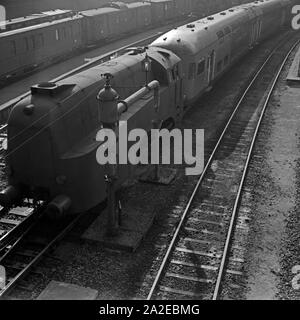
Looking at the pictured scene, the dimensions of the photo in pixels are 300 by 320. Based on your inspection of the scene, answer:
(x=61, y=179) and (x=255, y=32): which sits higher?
(x=255, y=32)

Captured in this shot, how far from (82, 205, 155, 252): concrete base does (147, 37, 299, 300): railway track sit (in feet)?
2.83

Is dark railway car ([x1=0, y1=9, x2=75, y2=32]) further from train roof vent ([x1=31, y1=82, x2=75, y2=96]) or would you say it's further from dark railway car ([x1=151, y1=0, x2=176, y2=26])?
train roof vent ([x1=31, y1=82, x2=75, y2=96])

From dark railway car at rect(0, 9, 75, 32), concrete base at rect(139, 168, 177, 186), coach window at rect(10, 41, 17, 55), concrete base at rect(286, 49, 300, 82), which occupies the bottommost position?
concrete base at rect(139, 168, 177, 186)

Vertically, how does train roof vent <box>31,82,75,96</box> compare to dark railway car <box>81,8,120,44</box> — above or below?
below

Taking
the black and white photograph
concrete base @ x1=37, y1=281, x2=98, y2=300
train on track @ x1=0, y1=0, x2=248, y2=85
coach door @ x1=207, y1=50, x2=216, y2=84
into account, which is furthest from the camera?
train on track @ x1=0, y1=0, x2=248, y2=85

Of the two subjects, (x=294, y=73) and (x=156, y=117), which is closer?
(x=156, y=117)

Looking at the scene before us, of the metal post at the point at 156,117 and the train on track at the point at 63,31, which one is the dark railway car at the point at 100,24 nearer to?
the train on track at the point at 63,31

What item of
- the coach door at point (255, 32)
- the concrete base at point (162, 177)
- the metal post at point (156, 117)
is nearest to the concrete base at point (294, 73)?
the coach door at point (255, 32)

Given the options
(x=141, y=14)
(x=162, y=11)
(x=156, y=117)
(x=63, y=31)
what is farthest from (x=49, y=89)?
(x=162, y=11)

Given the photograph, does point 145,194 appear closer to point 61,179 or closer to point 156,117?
point 156,117

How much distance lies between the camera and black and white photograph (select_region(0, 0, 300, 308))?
984cm

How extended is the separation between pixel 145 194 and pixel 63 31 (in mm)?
22989

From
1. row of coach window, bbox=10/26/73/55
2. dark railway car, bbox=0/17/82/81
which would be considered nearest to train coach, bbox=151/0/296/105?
Answer: dark railway car, bbox=0/17/82/81

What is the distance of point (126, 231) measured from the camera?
11508 mm
